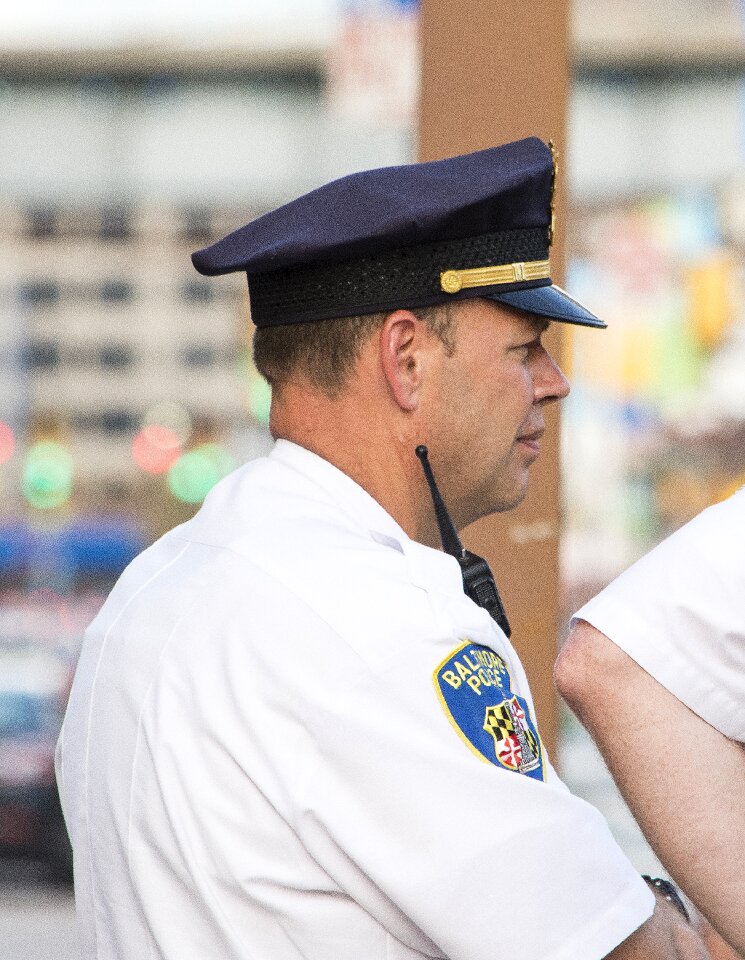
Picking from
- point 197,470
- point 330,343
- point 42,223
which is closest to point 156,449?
point 197,470

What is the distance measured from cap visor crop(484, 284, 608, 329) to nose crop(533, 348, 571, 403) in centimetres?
6

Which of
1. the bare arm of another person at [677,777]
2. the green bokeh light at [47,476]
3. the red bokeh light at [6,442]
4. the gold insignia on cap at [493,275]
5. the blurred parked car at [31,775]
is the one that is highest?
the gold insignia on cap at [493,275]

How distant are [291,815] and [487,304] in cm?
57

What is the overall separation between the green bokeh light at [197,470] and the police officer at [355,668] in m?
6.40

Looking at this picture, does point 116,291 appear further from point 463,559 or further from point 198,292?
point 463,559

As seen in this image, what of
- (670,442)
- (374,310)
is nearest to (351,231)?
(374,310)

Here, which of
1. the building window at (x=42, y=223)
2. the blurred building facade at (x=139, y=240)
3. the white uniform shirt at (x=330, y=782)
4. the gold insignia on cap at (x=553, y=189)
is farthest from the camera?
the building window at (x=42, y=223)

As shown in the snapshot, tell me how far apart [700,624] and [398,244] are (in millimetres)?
473

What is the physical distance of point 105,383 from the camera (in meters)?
8.13

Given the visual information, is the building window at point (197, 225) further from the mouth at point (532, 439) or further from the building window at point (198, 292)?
the mouth at point (532, 439)

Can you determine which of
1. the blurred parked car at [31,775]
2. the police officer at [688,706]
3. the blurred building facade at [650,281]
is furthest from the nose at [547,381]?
the blurred building facade at [650,281]

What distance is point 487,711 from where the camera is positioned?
1.28 metres

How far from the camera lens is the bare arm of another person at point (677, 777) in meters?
1.32

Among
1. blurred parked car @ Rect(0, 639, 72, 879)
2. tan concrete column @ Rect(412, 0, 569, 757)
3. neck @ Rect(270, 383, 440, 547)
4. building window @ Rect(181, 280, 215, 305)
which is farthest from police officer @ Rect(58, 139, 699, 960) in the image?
building window @ Rect(181, 280, 215, 305)
